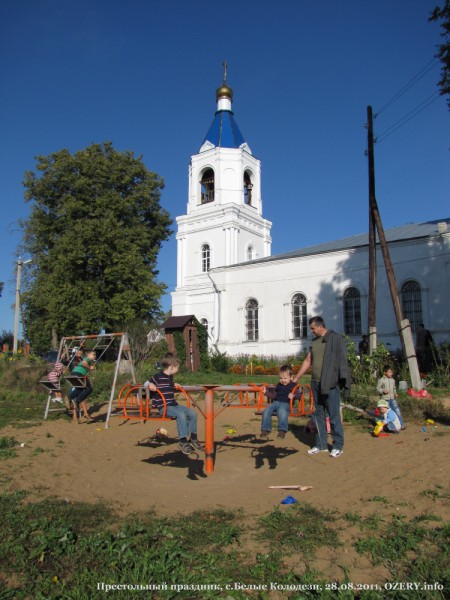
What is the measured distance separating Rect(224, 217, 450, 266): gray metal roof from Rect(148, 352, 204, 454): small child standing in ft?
70.3

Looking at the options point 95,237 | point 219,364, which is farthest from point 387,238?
point 95,237

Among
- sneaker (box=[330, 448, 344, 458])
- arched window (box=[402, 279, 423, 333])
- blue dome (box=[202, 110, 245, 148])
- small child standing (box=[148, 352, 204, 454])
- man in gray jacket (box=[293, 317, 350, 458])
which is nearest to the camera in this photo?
small child standing (box=[148, 352, 204, 454])

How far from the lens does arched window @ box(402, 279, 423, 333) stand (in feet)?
84.3

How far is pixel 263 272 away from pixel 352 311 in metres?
6.61

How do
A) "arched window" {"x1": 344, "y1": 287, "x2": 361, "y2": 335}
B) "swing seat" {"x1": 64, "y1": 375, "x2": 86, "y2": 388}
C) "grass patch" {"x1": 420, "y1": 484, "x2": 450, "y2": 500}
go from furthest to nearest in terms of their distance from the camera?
1. "arched window" {"x1": 344, "y1": 287, "x2": 361, "y2": 335}
2. "swing seat" {"x1": 64, "y1": 375, "x2": 86, "y2": 388}
3. "grass patch" {"x1": 420, "y1": 484, "x2": 450, "y2": 500}

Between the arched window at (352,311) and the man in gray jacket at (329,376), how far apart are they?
2141 centimetres

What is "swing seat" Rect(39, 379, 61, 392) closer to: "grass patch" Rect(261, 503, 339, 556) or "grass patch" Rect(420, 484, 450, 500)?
"grass patch" Rect(261, 503, 339, 556)

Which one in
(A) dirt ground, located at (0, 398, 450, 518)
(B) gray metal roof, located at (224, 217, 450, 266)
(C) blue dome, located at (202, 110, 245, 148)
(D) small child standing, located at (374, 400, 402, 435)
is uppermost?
(C) blue dome, located at (202, 110, 245, 148)

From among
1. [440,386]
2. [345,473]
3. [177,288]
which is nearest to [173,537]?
[345,473]

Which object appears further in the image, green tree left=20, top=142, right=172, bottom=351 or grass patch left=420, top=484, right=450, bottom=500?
green tree left=20, top=142, right=172, bottom=351

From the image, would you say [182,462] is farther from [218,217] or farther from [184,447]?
[218,217]

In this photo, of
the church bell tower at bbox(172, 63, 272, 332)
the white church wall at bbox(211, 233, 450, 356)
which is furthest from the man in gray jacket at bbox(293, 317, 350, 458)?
the church bell tower at bbox(172, 63, 272, 332)

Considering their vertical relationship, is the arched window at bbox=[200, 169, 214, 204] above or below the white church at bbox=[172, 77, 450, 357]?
above

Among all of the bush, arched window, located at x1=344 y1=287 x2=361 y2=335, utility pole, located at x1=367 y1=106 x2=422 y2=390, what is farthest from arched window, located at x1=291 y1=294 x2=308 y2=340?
utility pole, located at x1=367 y1=106 x2=422 y2=390
